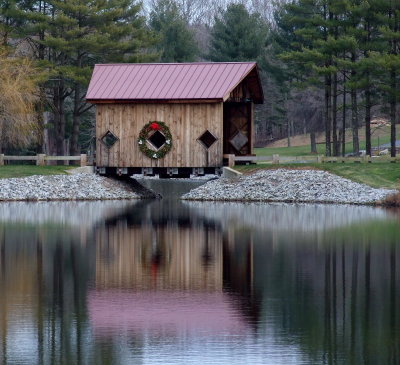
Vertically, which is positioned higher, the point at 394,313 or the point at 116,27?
the point at 116,27

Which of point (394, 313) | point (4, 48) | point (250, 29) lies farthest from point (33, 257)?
point (250, 29)

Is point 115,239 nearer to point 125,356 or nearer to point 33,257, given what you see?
point 33,257

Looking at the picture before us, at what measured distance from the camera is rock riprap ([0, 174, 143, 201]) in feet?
160

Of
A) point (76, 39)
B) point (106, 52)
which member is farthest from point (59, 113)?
point (76, 39)

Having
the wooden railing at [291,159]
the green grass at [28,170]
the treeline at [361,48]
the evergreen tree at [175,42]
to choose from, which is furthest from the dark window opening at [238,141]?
the evergreen tree at [175,42]

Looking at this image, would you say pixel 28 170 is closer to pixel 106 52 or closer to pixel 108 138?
pixel 106 52

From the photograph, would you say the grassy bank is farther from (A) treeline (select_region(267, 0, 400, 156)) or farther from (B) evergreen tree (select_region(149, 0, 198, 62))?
(A) treeline (select_region(267, 0, 400, 156))

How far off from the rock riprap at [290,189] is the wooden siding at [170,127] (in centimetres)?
179

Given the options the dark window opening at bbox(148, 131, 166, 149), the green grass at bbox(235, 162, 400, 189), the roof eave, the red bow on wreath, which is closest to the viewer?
the green grass at bbox(235, 162, 400, 189)

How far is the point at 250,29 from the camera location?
8206cm

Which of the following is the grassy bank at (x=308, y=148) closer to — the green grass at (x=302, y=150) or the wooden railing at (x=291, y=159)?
the green grass at (x=302, y=150)

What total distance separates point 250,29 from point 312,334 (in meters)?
66.8

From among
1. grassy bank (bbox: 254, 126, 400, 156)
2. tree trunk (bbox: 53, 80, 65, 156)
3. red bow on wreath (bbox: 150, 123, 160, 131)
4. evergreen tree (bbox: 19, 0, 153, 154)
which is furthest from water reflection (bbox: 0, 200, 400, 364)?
grassy bank (bbox: 254, 126, 400, 156)

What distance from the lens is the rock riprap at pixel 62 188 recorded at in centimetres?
4866
